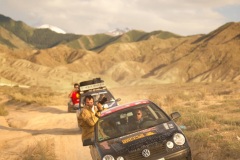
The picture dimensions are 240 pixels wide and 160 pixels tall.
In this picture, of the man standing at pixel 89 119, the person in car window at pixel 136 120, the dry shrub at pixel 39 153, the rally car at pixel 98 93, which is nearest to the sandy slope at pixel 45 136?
the dry shrub at pixel 39 153

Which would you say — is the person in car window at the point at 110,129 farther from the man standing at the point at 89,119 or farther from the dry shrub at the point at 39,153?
the dry shrub at the point at 39,153

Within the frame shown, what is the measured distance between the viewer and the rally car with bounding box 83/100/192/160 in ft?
20.9

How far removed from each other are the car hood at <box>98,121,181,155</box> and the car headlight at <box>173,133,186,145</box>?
9 cm

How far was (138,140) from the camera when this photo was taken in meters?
6.63

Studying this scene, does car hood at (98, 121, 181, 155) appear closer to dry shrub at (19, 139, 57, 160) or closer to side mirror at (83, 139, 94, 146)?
side mirror at (83, 139, 94, 146)

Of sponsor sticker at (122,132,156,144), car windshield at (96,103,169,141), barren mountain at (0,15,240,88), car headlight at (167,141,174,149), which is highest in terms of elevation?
car windshield at (96,103,169,141)

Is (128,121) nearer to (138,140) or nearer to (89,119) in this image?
(89,119)

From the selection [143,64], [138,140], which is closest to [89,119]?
[138,140]

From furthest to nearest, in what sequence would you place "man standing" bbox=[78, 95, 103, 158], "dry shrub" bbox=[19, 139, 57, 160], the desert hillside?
the desert hillside < "dry shrub" bbox=[19, 139, 57, 160] < "man standing" bbox=[78, 95, 103, 158]

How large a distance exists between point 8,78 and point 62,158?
79.2 metres

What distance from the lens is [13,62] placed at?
327 feet

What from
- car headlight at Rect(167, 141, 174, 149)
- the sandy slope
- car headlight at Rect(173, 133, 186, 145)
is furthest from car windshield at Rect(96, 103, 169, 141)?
the sandy slope

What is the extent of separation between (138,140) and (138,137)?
0.12 metres

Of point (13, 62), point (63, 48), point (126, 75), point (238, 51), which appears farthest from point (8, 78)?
point (238, 51)
